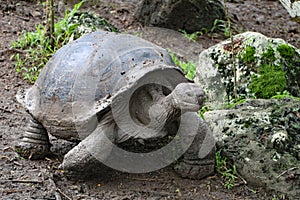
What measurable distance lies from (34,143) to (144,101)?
1.12 metres

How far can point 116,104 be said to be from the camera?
150 inches

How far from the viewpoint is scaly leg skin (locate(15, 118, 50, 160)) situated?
14.5 feet

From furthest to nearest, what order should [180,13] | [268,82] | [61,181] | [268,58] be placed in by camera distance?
[180,13] < [268,58] < [268,82] < [61,181]

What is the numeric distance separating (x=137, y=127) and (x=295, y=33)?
6.48 meters

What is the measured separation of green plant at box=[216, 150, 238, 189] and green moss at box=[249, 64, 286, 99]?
3.66 feet

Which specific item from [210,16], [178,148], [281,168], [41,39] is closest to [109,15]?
[210,16]

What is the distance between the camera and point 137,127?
155 inches

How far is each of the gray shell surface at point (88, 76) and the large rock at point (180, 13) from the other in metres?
4.41

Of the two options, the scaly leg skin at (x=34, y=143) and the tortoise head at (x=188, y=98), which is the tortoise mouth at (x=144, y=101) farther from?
the scaly leg skin at (x=34, y=143)

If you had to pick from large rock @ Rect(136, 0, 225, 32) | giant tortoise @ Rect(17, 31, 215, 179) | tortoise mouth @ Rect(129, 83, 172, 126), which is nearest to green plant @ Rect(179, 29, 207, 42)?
large rock @ Rect(136, 0, 225, 32)

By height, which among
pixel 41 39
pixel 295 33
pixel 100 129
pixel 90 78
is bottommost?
pixel 295 33

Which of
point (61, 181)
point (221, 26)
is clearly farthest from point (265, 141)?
point (221, 26)

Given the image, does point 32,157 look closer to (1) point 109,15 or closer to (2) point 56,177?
(2) point 56,177

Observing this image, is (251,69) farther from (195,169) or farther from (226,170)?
(195,169)
